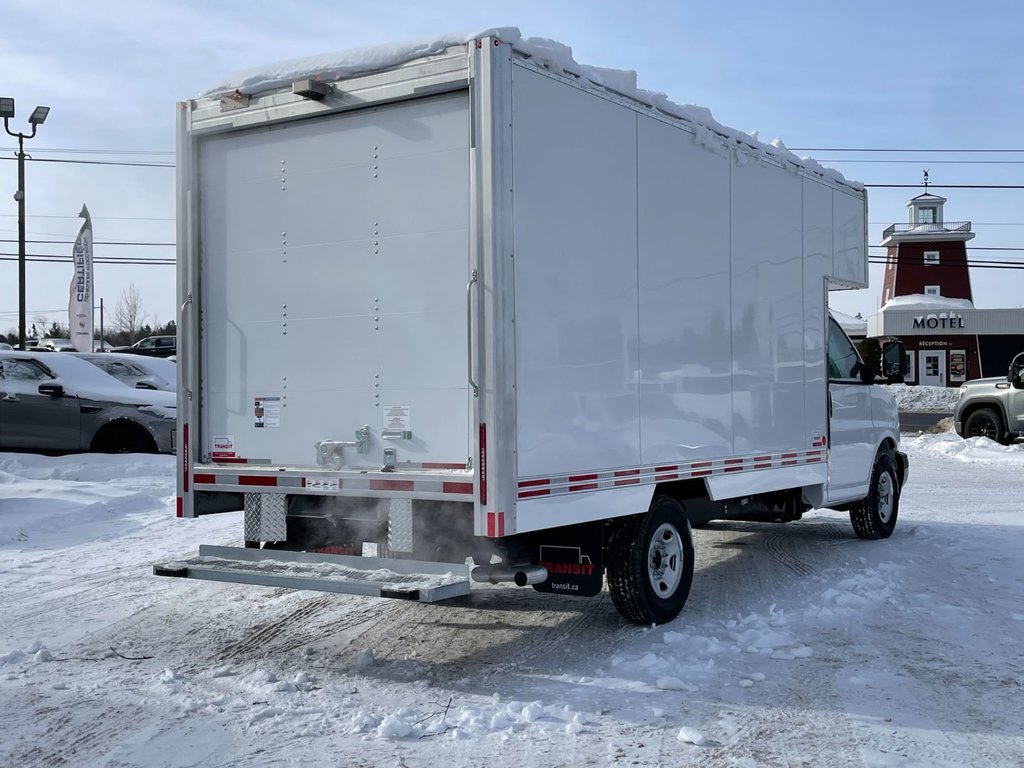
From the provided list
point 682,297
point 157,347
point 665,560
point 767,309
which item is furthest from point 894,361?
point 157,347

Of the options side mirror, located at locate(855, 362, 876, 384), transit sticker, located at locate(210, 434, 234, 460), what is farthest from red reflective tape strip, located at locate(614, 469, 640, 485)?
side mirror, located at locate(855, 362, 876, 384)

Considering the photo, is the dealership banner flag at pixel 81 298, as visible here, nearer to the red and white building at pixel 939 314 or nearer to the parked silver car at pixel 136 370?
the parked silver car at pixel 136 370

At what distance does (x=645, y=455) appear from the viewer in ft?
22.1

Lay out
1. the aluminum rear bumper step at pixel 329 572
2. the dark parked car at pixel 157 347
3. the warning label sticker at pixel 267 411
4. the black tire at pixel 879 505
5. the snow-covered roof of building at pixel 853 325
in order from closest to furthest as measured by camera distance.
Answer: the aluminum rear bumper step at pixel 329 572 → the warning label sticker at pixel 267 411 → the black tire at pixel 879 505 → the dark parked car at pixel 157 347 → the snow-covered roof of building at pixel 853 325

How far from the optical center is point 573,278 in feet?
20.3

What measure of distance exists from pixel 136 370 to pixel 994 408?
1714cm

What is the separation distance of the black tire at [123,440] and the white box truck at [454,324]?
8493 mm

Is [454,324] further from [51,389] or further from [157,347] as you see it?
[157,347]

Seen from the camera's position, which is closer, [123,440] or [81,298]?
[123,440]

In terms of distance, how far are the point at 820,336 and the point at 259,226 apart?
16.8 ft

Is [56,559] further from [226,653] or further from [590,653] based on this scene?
[590,653]

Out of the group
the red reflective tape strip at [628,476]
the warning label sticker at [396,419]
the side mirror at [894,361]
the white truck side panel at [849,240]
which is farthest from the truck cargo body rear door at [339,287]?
the side mirror at [894,361]

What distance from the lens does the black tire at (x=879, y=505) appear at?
1056 centimetres

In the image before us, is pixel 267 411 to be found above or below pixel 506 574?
above
